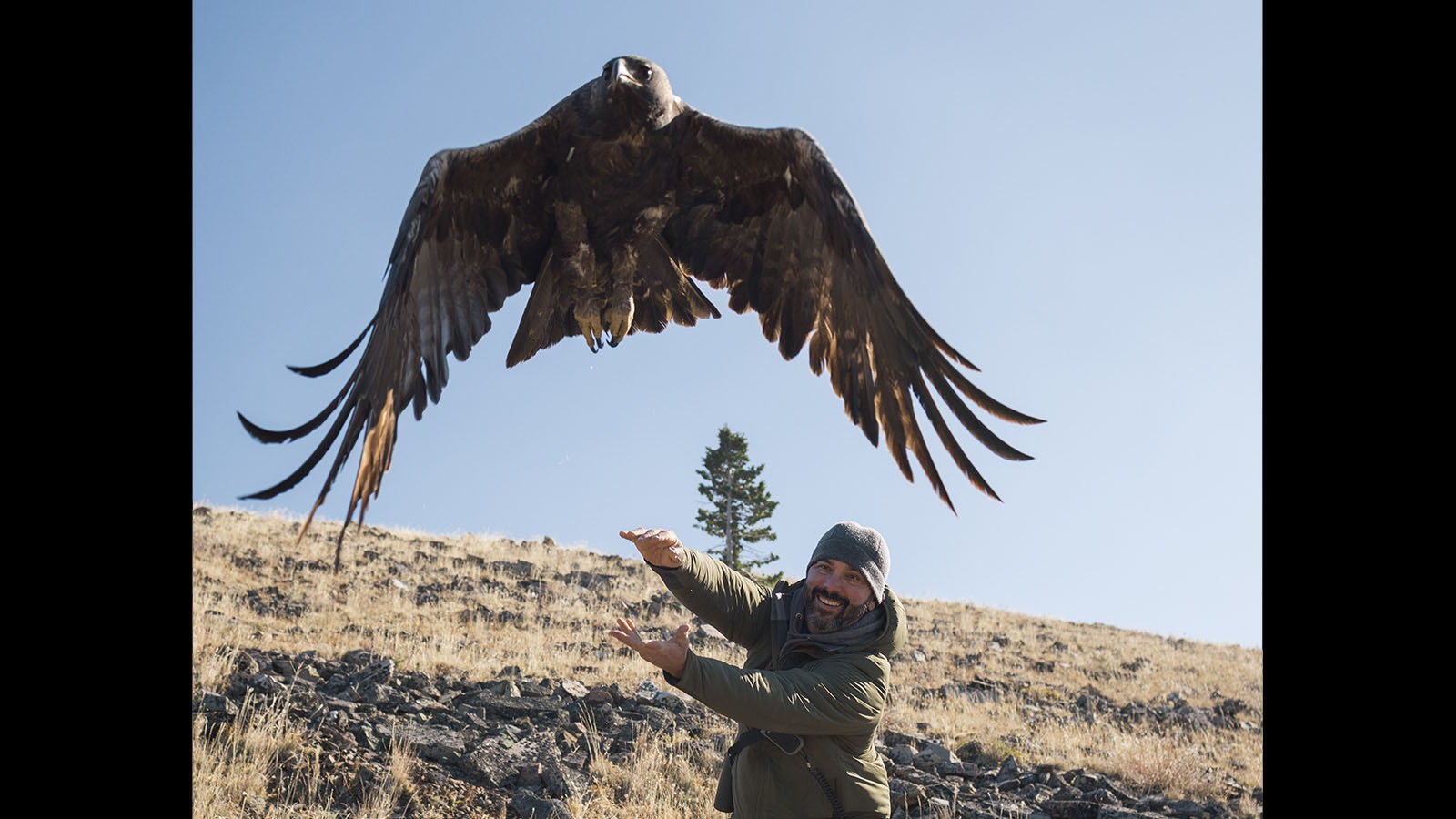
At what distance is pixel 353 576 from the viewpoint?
14.2 metres

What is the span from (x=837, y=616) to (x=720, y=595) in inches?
18.7

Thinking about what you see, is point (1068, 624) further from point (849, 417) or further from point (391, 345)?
point (391, 345)

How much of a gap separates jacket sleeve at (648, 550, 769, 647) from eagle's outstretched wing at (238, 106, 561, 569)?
1933 mm

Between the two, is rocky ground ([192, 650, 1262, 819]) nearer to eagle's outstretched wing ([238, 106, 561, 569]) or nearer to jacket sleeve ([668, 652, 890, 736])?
eagle's outstretched wing ([238, 106, 561, 569])

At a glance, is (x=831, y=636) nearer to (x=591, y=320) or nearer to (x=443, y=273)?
(x=591, y=320)

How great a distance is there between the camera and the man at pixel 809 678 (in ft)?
10.9

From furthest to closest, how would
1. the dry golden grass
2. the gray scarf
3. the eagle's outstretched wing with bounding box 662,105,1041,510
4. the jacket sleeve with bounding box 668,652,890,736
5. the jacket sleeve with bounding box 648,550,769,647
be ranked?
the dry golden grass, the eagle's outstretched wing with bounding box 662,105,1041,510, the jacket sleeve with bounding box 648,550,769,647, the gray scarf, the jacket sleeve with bounding box 668,652,890,736

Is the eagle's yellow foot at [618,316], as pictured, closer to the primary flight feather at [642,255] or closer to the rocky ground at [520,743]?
the primary flight feather at [642,255]

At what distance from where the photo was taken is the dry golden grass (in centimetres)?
648

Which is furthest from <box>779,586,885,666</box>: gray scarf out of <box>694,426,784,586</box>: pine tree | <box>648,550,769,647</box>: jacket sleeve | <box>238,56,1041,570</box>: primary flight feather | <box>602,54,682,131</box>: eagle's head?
<box>694,426,784,586</box>: pine tree

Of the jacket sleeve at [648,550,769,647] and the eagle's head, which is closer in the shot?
the jacket sleeve at [648,550,769,647]

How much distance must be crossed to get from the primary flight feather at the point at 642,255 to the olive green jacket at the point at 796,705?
188 cm
